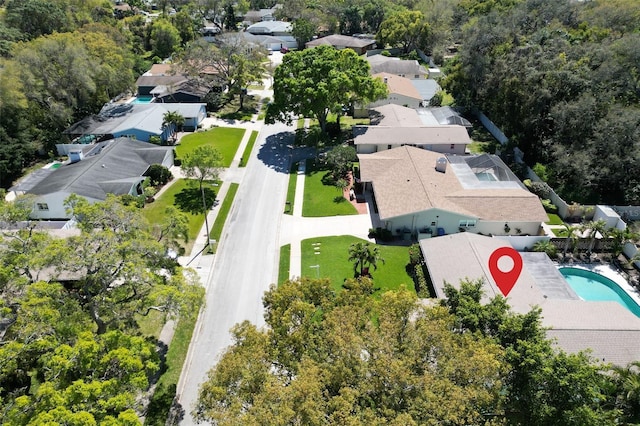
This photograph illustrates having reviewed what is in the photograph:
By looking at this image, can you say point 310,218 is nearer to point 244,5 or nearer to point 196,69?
point 196,69

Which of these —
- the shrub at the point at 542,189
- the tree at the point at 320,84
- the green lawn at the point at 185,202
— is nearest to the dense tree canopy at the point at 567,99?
the shrub at the point at 542,189

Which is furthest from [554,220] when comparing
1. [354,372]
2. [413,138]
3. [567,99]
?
[354,372]

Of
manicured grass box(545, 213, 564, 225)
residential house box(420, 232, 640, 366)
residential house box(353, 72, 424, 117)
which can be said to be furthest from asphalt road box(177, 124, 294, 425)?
manicured grass box(545, 213, 564, 225)

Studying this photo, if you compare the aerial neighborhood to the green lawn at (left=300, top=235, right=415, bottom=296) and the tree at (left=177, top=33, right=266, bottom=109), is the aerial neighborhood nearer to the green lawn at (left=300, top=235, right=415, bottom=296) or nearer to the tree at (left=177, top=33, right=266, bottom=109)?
the green lawn at (left=300, top=235, right=415, bottom=296)

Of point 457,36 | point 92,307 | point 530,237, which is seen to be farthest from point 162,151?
point 457,36

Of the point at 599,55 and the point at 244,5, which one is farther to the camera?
the point at 244,5

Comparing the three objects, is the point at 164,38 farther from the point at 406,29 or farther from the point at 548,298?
the point at 548,298
